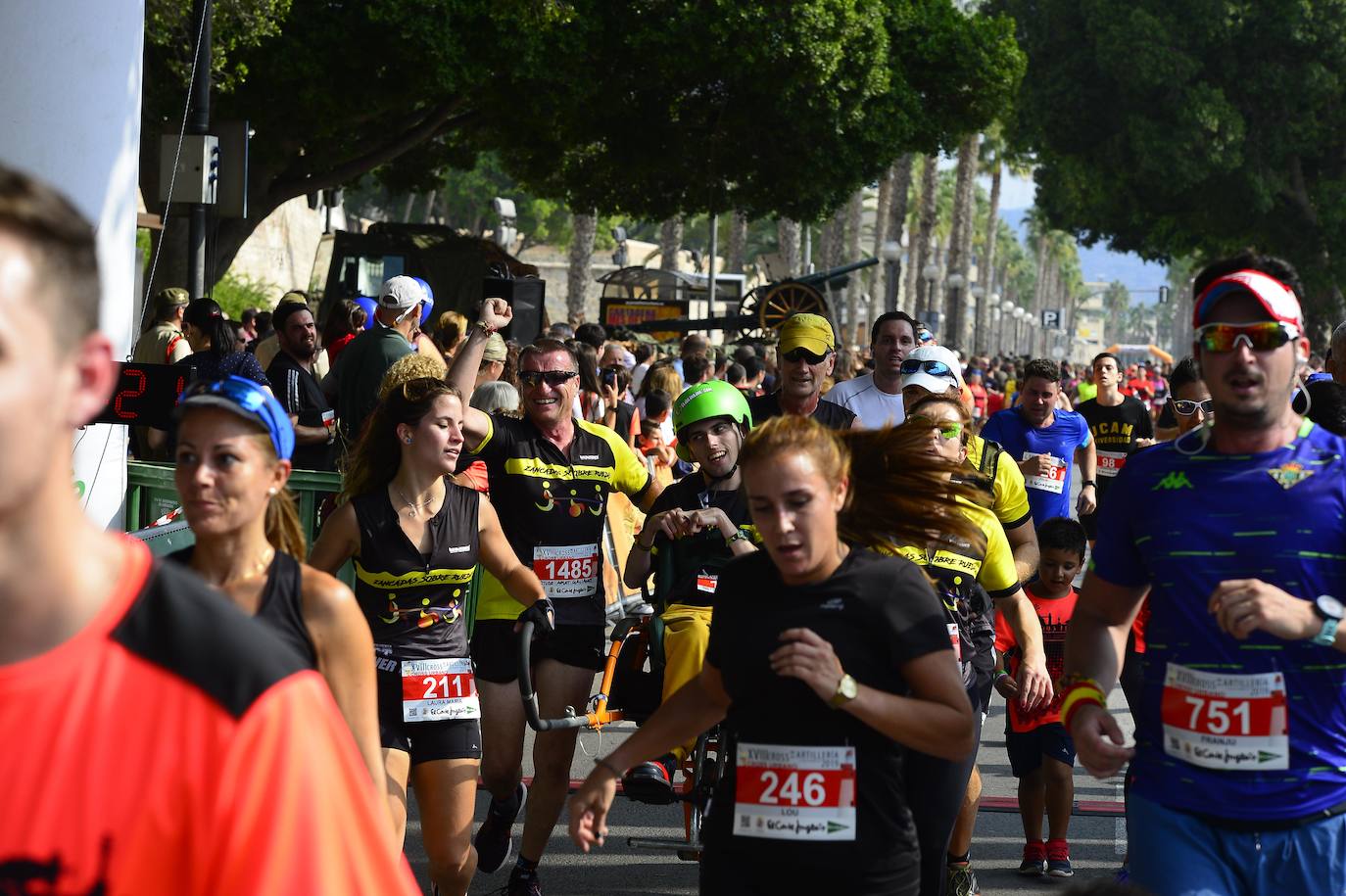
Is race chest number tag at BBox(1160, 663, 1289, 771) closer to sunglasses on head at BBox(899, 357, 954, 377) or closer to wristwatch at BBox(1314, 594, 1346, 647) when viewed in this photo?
wristwatch at BBox(1314, 594, 1346, 647)

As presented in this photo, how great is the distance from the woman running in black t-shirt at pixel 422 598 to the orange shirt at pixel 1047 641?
2250 mm

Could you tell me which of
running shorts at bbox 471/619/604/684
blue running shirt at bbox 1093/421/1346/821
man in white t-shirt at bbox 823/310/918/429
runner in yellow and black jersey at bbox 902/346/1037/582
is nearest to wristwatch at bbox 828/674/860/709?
blue running shirt at bbox 1093/421/1346/821

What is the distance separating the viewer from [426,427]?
5.64 meters

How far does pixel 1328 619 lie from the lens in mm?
3559

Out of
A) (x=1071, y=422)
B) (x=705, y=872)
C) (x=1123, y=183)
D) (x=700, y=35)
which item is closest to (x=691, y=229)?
(x=1123, y=183)

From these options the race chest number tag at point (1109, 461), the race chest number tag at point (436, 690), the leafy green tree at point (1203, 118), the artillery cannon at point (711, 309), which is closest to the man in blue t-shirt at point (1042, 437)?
the race chest number tag at point (1109, 461)

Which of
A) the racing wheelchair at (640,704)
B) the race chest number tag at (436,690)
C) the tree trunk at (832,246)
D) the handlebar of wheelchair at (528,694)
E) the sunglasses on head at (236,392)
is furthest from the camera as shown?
the tree trunk at (832,246)

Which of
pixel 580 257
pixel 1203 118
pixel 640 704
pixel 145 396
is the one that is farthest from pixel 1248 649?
pixel 580 257

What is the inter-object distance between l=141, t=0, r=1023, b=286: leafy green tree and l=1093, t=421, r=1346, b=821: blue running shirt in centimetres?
1574

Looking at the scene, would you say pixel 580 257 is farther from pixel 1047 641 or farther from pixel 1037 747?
pixel 1037 747

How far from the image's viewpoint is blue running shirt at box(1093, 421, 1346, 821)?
365cm

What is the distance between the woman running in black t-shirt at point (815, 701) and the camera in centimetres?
382

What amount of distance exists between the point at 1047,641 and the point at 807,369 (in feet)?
5.12

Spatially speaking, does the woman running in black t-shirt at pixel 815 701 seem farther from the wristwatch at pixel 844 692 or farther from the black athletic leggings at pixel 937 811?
the black athletic leggings at pixel 937 811
